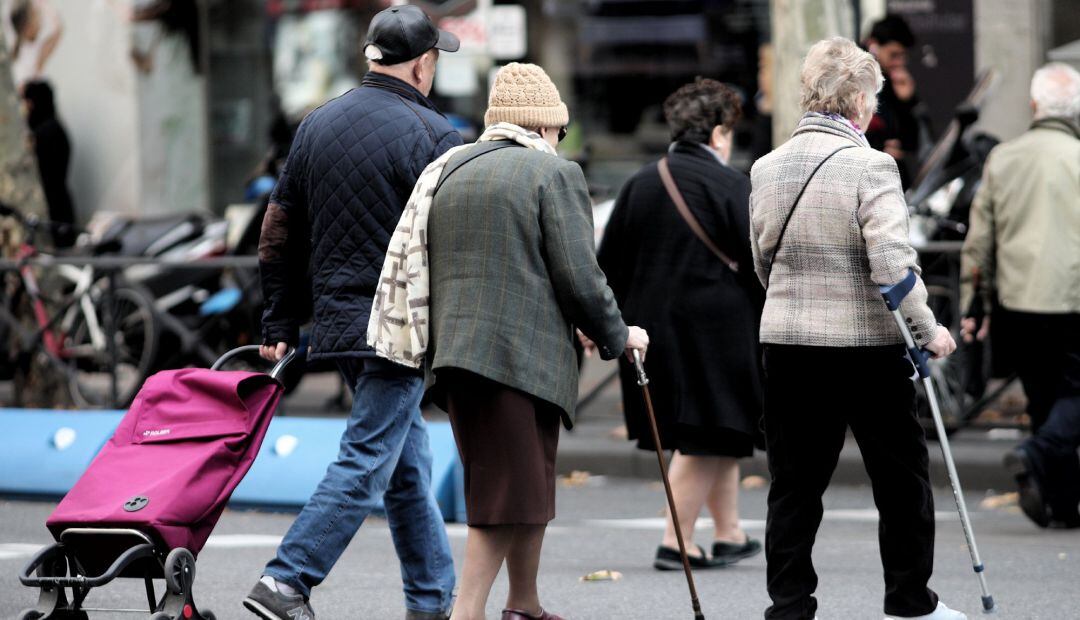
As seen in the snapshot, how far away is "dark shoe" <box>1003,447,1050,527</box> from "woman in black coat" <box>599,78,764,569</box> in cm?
135

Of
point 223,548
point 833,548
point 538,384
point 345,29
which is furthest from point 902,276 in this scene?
point 345,29

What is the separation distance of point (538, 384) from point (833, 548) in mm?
2892

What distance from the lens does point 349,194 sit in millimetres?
5324

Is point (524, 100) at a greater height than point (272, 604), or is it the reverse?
point (524, 100)

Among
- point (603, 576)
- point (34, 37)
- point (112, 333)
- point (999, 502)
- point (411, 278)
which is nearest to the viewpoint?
point (411, 278)

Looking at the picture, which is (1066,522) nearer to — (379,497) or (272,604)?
(379,497)

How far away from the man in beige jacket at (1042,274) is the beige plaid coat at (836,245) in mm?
2620

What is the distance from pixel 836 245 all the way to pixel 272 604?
1890mm

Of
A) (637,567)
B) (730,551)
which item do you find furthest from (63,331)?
(730,551)

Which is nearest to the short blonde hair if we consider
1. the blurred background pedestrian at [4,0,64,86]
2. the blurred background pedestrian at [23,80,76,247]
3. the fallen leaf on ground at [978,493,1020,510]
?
the fallen leaf on ground at [978,493,1020,510]

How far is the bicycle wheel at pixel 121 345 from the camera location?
35.9 feet

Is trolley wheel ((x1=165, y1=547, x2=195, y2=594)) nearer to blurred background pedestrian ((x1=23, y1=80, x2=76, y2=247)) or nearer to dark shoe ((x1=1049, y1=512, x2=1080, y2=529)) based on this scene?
dark shoe ((x1=1049, y1=512, x2=1080, y2=529))

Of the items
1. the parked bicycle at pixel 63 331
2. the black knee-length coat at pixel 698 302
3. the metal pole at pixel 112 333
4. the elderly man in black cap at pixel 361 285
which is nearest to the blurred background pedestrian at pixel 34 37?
the parked bicycle at pixel 63 331

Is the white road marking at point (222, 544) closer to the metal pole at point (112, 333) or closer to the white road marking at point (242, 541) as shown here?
the white road marking at point (242, 541)
